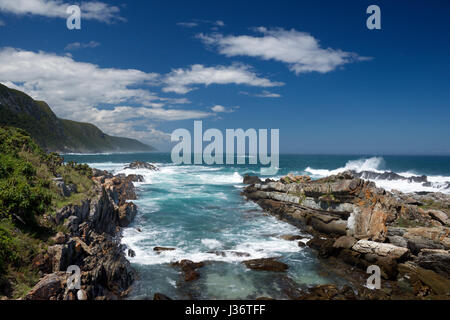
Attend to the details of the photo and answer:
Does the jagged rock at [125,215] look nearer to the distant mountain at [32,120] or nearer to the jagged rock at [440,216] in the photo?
the jagged rock at [440,216]

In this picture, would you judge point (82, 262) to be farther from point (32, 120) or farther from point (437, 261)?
point (32, 120)

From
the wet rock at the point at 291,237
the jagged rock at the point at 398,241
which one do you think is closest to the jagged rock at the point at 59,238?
the wet rock at the point at 291,237

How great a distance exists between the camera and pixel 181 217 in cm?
2503

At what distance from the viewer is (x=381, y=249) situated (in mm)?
14789

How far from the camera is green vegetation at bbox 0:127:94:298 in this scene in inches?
336

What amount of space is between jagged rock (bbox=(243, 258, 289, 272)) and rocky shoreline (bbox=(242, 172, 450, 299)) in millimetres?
2377

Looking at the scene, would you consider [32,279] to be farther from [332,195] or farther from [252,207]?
[252,207]

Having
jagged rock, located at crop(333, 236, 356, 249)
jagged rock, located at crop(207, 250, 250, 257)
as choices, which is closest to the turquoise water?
jagged rock, located at crop(207, 250, 250, 257)

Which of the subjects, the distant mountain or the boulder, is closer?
the boulder

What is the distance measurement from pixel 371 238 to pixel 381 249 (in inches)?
77.6

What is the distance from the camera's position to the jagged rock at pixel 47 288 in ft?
26.2

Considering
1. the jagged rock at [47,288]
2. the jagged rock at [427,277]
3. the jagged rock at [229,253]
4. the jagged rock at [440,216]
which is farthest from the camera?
the jagged rock at [440,216]

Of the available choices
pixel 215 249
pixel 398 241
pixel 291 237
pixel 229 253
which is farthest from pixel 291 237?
pixel 398 241

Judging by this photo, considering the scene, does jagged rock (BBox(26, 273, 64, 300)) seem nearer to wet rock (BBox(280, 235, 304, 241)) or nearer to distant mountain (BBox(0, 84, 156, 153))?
wet rock (BBox(280, 235, 304, 241))
